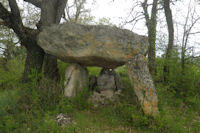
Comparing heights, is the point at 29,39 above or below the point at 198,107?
above

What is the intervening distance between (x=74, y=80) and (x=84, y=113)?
3.81ft

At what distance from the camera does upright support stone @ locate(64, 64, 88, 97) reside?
426 cm

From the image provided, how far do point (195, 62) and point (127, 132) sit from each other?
3543mm

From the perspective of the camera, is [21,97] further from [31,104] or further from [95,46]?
[95,46]

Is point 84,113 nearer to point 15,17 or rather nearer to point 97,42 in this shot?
point 97,42

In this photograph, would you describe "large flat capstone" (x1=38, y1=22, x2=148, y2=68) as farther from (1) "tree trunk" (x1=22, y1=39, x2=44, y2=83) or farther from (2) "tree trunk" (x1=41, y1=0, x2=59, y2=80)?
(2) "tree trunk" (x1=41, y1=0, x2=59, y2=80)

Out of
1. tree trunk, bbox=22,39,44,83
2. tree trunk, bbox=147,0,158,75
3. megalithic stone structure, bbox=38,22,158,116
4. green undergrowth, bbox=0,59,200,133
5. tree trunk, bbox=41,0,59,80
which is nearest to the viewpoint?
green undergrowth, bbox=0,59,200,133

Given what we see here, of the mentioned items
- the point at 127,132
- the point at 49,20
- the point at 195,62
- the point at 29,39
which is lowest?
the point at 127,132

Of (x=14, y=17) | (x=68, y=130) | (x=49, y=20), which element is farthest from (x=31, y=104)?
(x=49, y=20)

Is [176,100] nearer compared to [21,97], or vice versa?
[21,97]

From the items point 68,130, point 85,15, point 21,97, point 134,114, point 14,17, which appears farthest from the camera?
point 85,15

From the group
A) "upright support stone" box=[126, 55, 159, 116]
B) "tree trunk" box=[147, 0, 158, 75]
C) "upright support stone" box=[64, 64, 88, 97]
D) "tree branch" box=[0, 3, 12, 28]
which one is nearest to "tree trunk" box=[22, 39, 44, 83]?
"tree branch" box=[0, 3, 12, 28]

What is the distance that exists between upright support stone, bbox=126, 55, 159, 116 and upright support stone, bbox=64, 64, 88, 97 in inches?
64.1

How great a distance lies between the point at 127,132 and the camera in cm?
293
